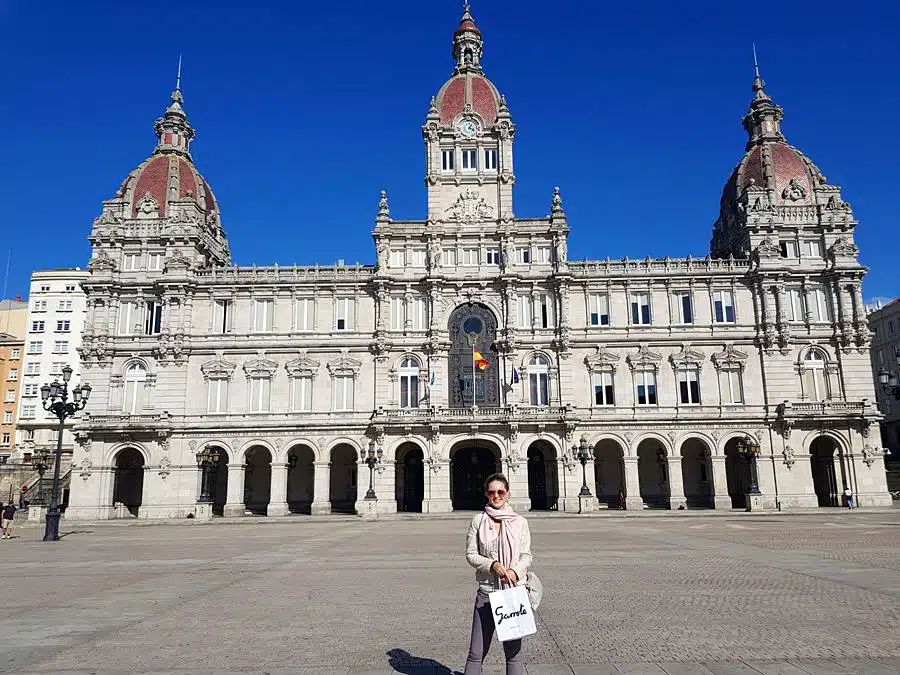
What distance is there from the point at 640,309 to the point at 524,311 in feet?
31.7

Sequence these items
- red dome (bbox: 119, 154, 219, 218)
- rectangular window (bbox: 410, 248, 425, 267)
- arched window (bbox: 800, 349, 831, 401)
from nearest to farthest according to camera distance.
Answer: arched window (bbox: 800, 349, 831, 401) < rectangular window (bbox: 410, 248, 425, 267) < red dome (bbox: 119, 154, 219, 218)

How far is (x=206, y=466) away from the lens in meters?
50.3

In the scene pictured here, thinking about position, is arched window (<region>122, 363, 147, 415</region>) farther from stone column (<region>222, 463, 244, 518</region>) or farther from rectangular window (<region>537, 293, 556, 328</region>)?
rectangular window (<region>537, 293, 556, 328</region>)

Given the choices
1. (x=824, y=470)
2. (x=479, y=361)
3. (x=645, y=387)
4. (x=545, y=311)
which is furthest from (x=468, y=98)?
(x=824, y=470)

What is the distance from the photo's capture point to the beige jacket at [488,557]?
740 centimetres

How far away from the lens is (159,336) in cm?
5509

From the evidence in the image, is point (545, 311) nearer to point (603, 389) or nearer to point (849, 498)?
point (603, 389)

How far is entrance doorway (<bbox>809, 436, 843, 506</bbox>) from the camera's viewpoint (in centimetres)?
5331

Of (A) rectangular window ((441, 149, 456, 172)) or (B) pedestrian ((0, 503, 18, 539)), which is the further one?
(A) rectangular window ((441, 149, 456, 172))

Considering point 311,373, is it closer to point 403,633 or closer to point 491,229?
point 491,229

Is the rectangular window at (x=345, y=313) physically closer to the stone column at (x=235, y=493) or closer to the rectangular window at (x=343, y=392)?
the rectangular window at (x=343, y=392)

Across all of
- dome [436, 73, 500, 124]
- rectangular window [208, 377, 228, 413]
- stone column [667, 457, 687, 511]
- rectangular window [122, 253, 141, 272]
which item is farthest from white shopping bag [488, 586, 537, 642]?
rectangular window [122, 253, 141, 272]

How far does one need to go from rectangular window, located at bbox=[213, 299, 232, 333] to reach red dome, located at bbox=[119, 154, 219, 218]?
9921 mm

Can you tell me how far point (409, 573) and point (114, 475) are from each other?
43280 millimetres
